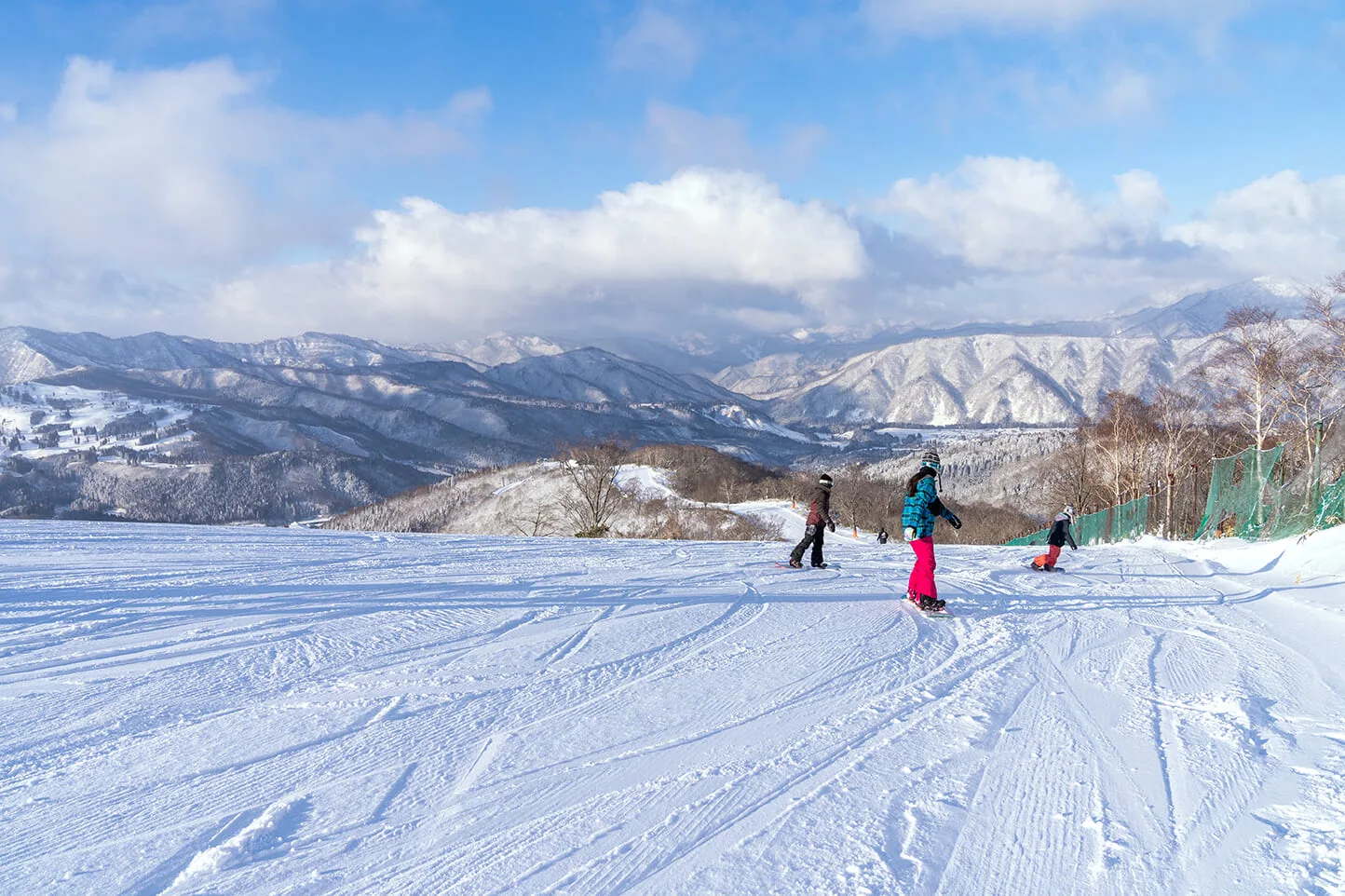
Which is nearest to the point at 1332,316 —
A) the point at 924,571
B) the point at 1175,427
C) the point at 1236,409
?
the point at 1236,409

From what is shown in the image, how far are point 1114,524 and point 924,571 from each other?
25526 millimetres

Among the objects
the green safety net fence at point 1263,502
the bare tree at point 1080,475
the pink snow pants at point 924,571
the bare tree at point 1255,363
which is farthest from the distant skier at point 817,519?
the bare tree at point 1080,475

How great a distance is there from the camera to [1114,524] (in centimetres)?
2934

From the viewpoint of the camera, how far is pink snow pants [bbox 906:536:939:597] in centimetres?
838

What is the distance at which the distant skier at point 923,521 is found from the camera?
8.41 meters

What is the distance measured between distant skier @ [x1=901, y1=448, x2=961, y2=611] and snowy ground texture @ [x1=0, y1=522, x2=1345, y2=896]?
18.8 inches

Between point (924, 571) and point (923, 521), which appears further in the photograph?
point (923, 521)

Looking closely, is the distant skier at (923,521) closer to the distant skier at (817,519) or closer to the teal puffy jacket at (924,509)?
the teal puffy jacket at (924,509)

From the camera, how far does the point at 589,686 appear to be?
4996 mm

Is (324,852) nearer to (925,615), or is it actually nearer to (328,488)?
(925,615)

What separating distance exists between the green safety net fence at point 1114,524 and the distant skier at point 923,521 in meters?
18.4

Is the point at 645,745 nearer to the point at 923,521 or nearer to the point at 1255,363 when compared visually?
the point at 923,521

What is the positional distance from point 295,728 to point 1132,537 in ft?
97.0

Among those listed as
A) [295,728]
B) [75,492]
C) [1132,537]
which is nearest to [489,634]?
[295,728]
